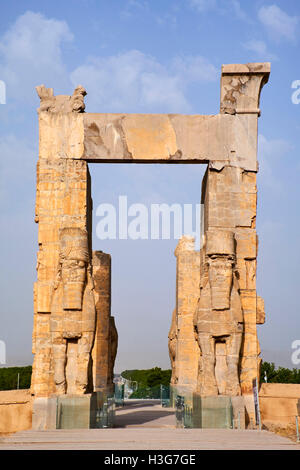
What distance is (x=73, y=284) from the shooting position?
34.2 ft

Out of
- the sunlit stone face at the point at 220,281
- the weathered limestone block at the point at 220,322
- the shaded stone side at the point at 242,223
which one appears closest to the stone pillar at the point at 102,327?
the shaded stone side at the point at 242,223

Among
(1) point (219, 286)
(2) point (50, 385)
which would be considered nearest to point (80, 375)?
(2) point (50, 385)

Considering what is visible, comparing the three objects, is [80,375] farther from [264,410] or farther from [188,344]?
[188,344]

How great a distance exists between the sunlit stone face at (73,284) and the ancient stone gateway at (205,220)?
0.02 metres

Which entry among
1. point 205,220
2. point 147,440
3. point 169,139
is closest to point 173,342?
point 205,220

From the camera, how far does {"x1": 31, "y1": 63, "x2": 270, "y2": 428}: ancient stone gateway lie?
412 inches

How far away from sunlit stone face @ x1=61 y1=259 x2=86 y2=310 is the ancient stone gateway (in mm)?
16

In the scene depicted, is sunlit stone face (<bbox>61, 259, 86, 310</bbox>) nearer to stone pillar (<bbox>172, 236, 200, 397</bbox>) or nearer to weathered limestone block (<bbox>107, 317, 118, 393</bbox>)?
stone pillar (<bbox>172, 236, 200, 397</bbox>)

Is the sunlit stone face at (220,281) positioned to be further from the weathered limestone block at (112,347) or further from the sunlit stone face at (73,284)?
the weathered limestone block at (112,347)

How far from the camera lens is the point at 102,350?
1812 centimetres

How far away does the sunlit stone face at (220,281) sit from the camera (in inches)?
411

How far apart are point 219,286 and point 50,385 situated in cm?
314

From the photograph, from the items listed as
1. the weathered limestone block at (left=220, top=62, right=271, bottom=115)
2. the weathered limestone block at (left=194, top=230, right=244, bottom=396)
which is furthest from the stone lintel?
the weathered limestone block at (left=194, top=230, right=244, bottom=396)

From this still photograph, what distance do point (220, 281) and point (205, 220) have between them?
1.65m
